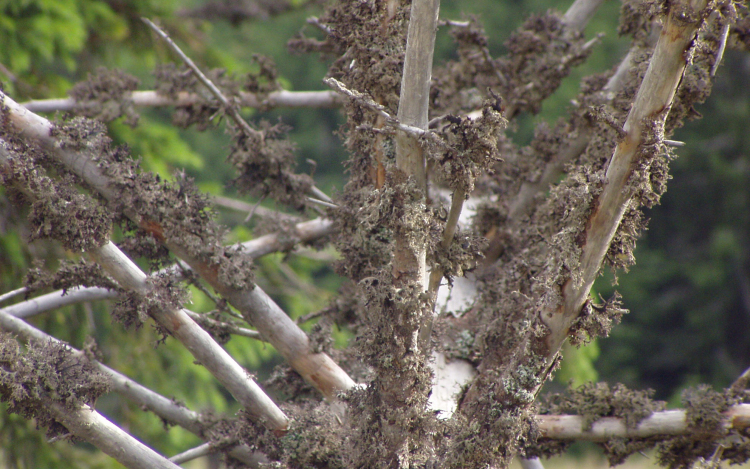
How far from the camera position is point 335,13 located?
202 centimetres

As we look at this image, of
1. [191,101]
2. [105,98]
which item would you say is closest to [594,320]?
[191,101]

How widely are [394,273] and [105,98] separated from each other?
6.23 feet

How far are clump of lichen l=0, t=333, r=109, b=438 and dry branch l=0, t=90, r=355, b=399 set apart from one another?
1.36 feet

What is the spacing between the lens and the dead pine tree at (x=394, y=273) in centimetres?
153

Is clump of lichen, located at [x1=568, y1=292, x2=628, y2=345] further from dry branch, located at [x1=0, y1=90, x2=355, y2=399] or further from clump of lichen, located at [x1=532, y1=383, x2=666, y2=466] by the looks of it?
dry branch, located at [x1=0, y1=90, x2=355, y2=399]

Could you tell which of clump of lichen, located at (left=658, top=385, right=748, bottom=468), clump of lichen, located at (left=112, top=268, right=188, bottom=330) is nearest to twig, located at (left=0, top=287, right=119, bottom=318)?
clump of lichen, located at (left=112, top=268, right=188, bottom=330)

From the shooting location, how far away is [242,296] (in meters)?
1.94

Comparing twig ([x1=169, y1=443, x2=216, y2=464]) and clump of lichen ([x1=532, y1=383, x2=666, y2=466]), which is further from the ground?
clump of lichen ([x1=532, y1=383, x2=666, y2=466])

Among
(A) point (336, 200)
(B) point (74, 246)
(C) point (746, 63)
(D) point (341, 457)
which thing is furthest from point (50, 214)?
(C) point (746, 63)

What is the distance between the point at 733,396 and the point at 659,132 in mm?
1138

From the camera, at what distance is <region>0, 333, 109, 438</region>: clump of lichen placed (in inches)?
64.7

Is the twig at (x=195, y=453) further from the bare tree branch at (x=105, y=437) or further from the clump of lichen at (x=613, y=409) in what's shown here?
the clump of lichen at (x=613, y=409)

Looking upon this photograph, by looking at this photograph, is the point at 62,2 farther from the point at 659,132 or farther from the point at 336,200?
the point at 659,132

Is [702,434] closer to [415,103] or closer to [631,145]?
[631,145]
